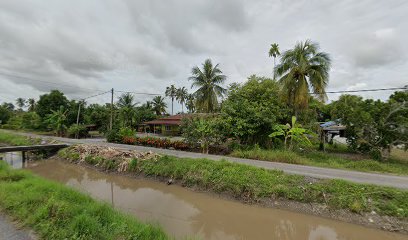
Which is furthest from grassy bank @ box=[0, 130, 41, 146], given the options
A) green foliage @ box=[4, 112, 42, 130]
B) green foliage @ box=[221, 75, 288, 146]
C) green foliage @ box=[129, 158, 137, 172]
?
green foliage @ box=[221, 75, 288, 146]

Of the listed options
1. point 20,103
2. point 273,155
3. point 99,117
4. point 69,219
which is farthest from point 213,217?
point 20,103

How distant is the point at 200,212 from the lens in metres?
7.79

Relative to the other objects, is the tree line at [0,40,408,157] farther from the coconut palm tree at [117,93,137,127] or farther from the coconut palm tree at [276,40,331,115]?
the coconut palm tree at [117,93,137,127]

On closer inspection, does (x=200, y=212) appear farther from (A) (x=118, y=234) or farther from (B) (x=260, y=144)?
(B) (x=260, y=144)

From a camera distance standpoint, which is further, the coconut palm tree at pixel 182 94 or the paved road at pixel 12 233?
the coconut palm tree at pixel 182 94

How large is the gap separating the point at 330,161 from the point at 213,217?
884 centimetres

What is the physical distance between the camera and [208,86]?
2406 cm

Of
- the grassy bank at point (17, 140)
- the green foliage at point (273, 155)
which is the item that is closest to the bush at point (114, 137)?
the grassy bank at point (17, 140)

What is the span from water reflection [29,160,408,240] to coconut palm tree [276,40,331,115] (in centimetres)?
995

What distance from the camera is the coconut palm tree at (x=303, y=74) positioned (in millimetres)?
14852

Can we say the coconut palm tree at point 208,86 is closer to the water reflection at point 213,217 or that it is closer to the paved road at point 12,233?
the water reflection at point 213,217

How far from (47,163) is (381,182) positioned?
67.7ft

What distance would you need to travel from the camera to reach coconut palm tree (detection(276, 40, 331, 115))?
1485 centimetres

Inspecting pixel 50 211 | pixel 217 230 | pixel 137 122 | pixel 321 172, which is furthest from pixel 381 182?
pixel 137 122
